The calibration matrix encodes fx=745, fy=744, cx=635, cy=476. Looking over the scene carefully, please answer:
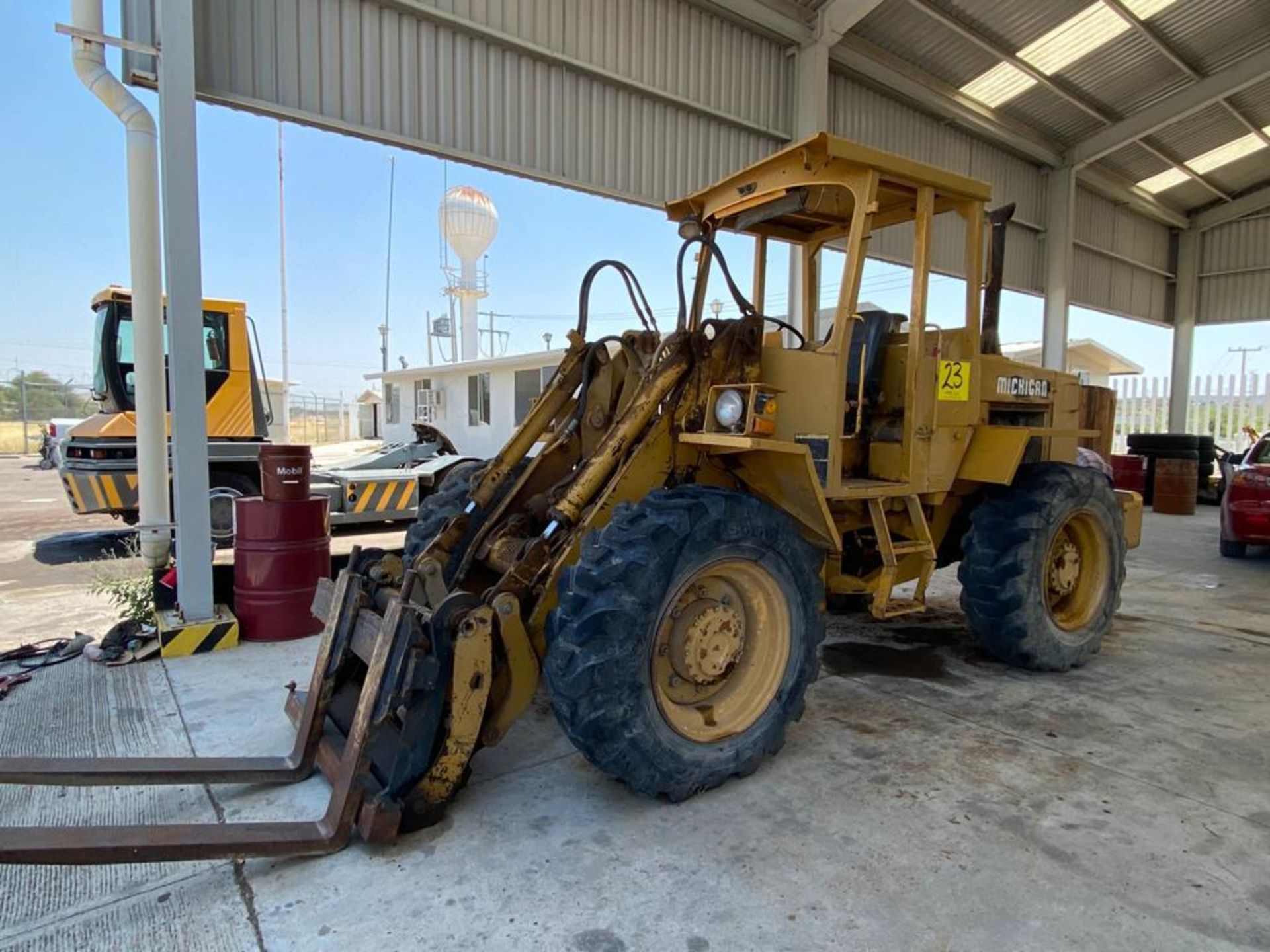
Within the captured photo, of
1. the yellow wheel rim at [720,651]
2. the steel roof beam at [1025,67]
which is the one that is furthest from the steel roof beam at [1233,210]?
the yellow wheel rim at [720,651]

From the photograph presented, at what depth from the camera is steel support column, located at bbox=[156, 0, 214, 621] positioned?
15.0ft

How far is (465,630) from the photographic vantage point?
261 centimetres

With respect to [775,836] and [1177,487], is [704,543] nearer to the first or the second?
[775,836]

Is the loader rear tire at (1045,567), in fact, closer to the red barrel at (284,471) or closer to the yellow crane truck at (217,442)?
the red barrel at (284,471)

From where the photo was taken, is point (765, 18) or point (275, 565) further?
point (765, 18)

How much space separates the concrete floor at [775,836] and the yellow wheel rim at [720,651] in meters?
0.29

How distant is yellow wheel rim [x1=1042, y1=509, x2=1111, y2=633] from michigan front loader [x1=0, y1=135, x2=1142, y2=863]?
2 centimetres

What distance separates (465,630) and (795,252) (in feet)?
22.1

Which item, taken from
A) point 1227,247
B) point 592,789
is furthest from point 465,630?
point 1227,247

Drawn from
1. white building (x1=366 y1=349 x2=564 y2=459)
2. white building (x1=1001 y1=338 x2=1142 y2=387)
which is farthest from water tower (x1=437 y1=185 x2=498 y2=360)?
white building (x1=1001 y1=338 x2=1142 y2=387)

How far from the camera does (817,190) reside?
3955mm

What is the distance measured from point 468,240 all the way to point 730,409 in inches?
1323

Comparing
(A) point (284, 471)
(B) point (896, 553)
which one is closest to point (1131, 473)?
(B) point (896, 553)

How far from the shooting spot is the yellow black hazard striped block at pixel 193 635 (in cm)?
468
